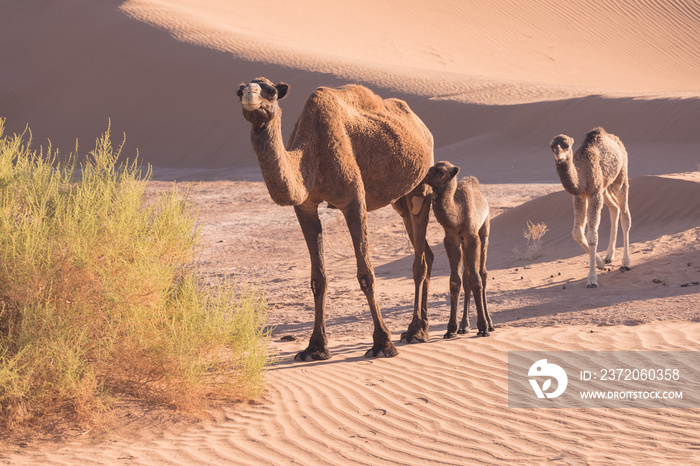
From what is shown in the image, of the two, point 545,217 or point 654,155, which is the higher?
point 654,155

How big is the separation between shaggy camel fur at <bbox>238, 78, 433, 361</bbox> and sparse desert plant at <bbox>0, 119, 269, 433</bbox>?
3.53ft

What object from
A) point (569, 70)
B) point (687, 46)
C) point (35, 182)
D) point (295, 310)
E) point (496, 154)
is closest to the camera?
point (35, 182)

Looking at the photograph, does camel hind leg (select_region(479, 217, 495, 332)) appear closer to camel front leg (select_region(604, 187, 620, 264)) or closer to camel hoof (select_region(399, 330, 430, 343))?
camel hoof (select_region(399, 330, 430, 343))

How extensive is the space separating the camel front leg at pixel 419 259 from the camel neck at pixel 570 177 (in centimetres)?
307

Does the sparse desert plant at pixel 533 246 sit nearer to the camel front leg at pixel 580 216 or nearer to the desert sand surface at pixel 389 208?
the desert sand surface at pixel 389 208

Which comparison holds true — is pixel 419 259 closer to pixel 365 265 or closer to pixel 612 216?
pixel 365 265

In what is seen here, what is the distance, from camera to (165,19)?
139 ft

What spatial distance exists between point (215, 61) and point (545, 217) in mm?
25221

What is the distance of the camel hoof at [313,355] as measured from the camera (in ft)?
24.3

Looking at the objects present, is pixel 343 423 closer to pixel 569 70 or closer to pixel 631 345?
pixel 631 345

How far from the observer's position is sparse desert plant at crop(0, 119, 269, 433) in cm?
561

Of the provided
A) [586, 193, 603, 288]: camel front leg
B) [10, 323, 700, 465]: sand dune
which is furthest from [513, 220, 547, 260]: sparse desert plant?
[10, 323, 700, 465]: sand dune

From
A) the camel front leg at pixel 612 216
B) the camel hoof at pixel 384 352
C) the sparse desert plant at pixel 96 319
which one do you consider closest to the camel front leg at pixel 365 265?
the camel hoof at pixel 384 352

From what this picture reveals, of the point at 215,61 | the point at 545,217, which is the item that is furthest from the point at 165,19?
the point at 545,217
